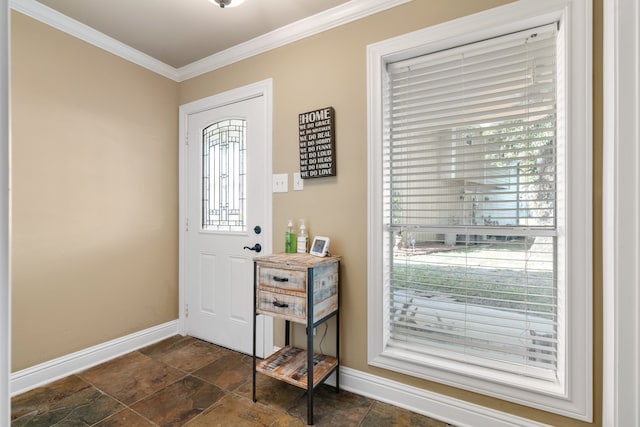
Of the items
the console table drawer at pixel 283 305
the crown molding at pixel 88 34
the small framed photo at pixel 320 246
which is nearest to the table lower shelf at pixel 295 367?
the console table drawer at pixel 283 305

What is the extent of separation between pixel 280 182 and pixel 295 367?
4.14 feet

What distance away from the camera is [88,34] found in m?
2.21

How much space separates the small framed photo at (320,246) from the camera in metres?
1.93

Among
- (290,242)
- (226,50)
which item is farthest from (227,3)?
(290,242)

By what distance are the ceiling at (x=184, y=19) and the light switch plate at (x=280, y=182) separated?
109 cm

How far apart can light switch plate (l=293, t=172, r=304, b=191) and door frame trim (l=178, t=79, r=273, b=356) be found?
0.22 meters

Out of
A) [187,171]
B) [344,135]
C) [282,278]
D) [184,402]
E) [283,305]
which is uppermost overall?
Answer: [344,135]

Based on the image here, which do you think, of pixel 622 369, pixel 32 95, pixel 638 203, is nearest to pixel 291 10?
pixel 32 95

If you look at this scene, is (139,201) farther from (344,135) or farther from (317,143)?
(344,135)

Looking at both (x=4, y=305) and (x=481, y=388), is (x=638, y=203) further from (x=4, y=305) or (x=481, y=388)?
(x=4, y=305)

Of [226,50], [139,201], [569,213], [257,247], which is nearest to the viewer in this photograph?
[569,213]

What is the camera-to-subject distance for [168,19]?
6.84 ft

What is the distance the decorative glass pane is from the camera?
2485mm

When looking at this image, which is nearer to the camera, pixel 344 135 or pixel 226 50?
pixel 344 135
